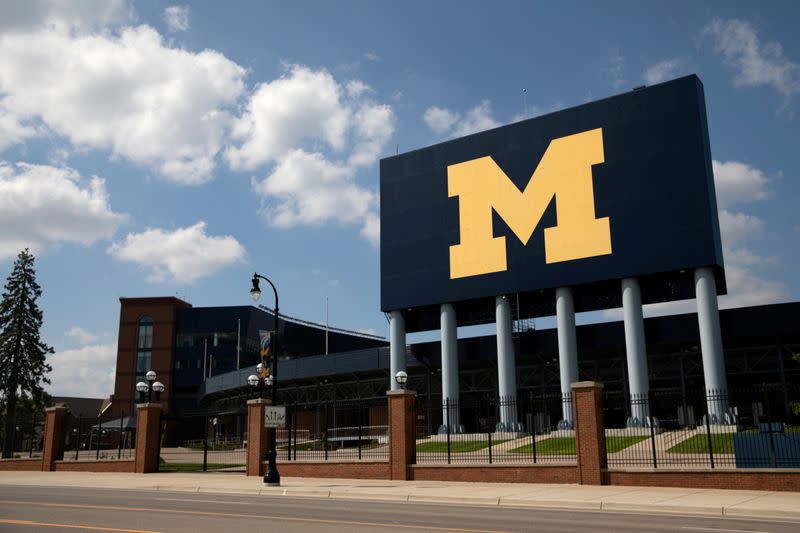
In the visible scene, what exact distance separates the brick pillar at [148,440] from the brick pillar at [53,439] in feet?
22.3

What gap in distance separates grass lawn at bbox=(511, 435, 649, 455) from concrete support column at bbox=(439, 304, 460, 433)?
10.5m

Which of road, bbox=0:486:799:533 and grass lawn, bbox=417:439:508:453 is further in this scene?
grass lawn, bbox=417:439:508:453

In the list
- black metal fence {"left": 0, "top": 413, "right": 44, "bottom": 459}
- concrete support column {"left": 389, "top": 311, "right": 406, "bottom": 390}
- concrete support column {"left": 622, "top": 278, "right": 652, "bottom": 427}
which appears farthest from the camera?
concrete support column {"left": 389, "top": 311, "right": 406, "bottom": 390}

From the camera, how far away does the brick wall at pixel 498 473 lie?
26.6 m

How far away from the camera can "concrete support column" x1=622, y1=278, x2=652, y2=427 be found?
40406 millimetres

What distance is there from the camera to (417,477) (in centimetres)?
3008

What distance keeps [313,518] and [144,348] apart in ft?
288

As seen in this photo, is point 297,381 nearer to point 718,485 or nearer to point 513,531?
point 718,485

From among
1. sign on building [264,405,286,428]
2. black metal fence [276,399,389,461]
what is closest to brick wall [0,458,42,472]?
black metal fence [276,399,389,461]

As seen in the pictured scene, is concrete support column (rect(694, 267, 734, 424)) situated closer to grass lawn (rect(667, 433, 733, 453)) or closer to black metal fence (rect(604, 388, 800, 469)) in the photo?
black metal fence (rect(604, 388, 800, 469))

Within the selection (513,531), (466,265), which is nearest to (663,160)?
(466,265)

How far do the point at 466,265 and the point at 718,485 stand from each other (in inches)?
1044

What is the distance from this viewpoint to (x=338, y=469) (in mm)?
32156

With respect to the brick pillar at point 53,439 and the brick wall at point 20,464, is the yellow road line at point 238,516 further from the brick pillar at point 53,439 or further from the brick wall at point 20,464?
the brick wall at point 20,464
